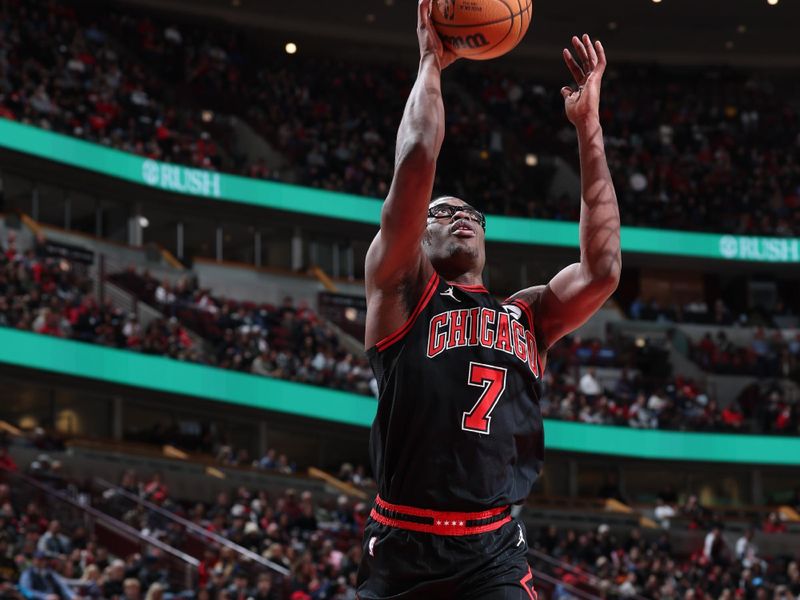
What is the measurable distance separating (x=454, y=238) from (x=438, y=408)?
27.6 inches

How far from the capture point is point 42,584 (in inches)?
591

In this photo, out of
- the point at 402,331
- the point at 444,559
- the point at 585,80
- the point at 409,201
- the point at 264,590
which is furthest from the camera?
the point at 264,590

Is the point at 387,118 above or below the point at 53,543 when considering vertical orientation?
above

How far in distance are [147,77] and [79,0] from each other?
10.7ft

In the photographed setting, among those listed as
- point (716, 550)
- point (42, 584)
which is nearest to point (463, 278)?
point (42, 584)

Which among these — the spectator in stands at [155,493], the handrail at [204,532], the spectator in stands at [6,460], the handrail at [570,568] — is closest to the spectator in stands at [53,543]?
the handrail at [204,532]

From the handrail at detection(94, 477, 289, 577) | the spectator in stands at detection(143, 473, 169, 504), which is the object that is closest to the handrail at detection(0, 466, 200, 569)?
the handrail at detection(94, 477, 289, 577)

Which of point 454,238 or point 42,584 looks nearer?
point 454,238

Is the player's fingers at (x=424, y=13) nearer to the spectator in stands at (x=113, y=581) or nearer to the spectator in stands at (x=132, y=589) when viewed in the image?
the spectator in stands at (x=132, y=589)

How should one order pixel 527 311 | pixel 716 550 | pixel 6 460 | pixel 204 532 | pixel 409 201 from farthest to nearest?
1. pixel 716 550
2. pixel 6 460
3. pixel 204 532
4. pixel 527 311
5. pixel 409 201

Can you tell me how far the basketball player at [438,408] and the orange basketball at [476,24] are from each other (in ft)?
0.16

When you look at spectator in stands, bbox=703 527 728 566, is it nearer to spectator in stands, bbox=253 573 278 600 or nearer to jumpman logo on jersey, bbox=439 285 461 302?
spectator in stands, bbox=253 573 278 600

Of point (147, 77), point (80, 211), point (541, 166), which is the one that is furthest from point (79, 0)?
point (541, 166)

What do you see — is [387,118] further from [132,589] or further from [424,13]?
[424,13]
